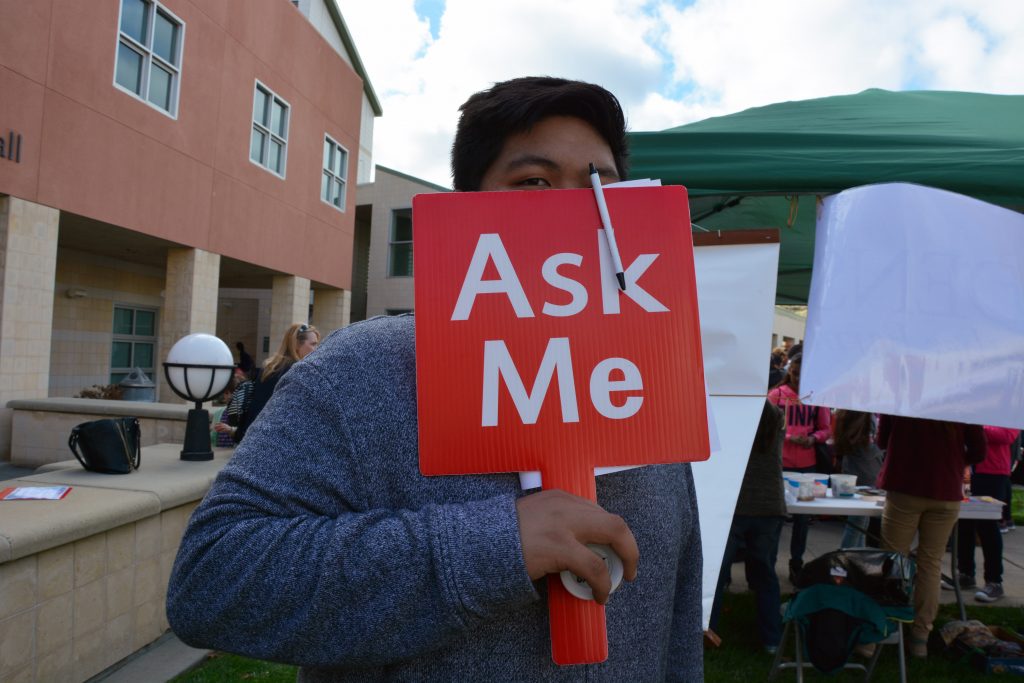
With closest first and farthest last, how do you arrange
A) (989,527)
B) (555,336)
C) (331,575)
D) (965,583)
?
1. (331,575)
2. (555,336)
3. (989,527)
4. (965,583)

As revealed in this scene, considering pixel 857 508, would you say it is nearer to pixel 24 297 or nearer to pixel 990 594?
pixel 990 594

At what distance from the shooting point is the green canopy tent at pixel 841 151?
10.5ft

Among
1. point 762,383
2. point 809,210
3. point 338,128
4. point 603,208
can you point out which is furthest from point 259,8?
point 603,208

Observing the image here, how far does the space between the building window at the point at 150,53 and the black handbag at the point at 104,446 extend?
8256 mm

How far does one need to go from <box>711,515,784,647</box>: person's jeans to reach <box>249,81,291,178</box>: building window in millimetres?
12322

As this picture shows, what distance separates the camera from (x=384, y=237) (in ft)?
83.8

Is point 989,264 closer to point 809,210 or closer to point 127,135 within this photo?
point 809,210

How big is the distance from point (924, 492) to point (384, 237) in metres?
22.9

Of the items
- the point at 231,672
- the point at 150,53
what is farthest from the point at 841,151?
the point at 150,53

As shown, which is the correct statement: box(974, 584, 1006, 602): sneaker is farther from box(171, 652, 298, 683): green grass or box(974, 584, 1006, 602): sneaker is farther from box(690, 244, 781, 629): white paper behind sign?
box(171, 652, 298, 683): green grass

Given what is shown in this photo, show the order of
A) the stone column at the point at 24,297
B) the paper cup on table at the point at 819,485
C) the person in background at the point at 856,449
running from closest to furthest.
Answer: the paper cup on table at the point at 819,485 → the person in background at the point at 856,449 → the stone column at the point at 24,297

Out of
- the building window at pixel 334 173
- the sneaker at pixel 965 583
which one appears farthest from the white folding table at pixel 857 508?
the building window at pixel 334 173

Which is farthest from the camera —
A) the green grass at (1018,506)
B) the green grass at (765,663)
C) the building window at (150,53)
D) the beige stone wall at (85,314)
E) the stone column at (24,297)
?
the beige stone wall at (85,314)

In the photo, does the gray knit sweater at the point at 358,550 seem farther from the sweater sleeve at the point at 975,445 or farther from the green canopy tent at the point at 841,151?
the sweater sleeve at the point at 975,445
